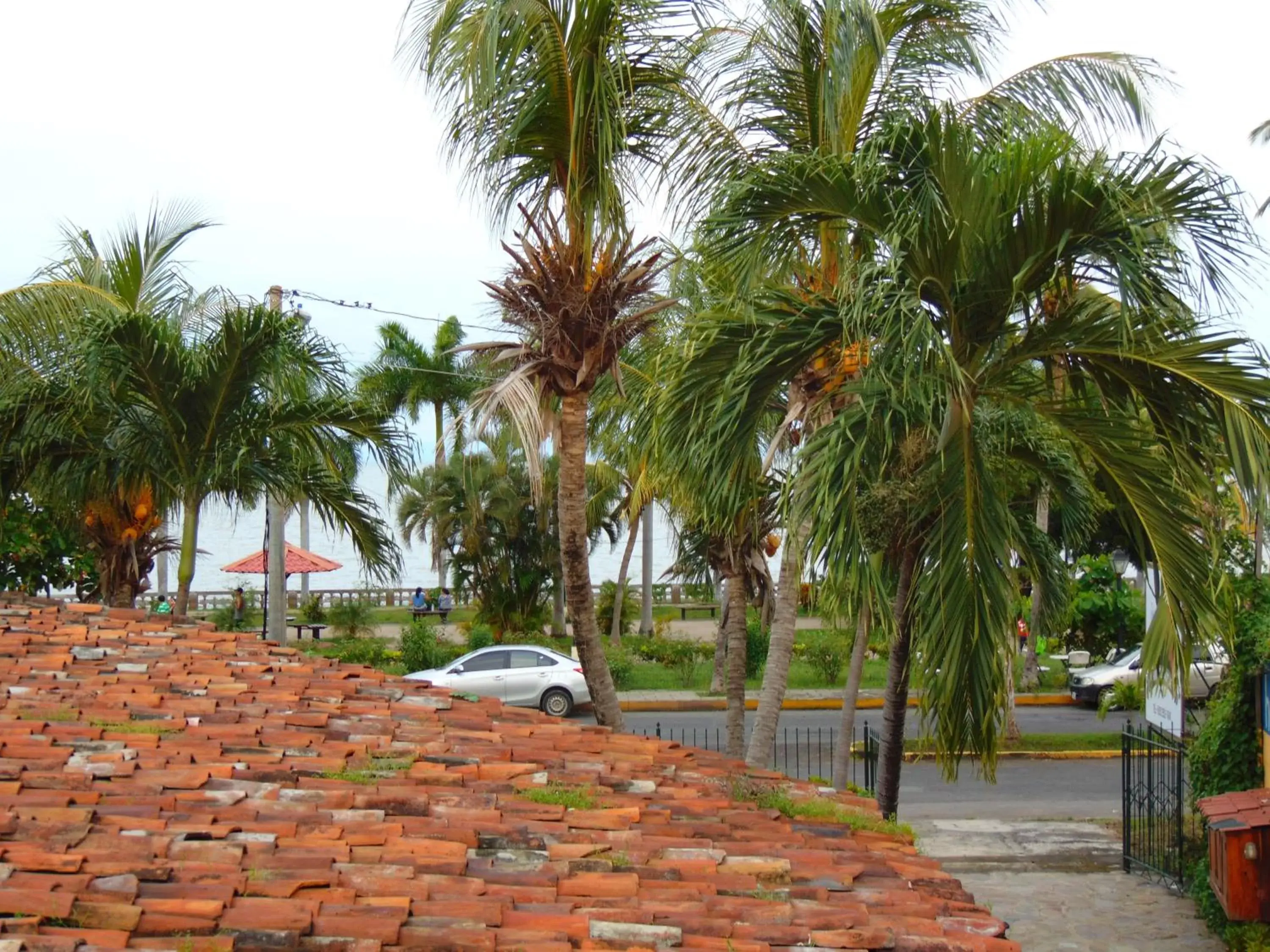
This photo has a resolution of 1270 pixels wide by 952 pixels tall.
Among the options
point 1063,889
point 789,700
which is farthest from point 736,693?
point 789,700

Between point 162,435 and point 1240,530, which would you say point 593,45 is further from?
point 1240,530

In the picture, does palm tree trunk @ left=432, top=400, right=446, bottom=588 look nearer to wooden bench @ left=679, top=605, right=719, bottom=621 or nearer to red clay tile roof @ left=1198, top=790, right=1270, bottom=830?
wooden bench @ left=679, top=605, right=719, bottom=621

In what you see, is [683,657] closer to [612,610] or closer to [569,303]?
[612,610]

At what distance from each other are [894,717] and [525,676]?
→ 1289cm

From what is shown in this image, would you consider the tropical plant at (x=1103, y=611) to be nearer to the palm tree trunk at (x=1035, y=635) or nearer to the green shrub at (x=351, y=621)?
the palm tree trunk at (x=1035, y=635)

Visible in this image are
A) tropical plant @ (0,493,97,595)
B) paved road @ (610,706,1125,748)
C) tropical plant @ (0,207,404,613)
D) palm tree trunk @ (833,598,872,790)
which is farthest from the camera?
paved road @ (610,706,1125,748)

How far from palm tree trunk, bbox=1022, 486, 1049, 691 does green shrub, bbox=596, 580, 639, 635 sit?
35.9 feet

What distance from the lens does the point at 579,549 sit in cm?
951

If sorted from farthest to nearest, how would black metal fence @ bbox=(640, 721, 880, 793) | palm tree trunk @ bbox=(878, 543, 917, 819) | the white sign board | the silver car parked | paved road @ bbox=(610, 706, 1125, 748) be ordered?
1. the silver car parked
2. paved road @ bbox=(610, 706, 1125, 748)
3. black metal fence @ bbox=(640, 721, 880, 793)
4. the white sign board
5. palm tree trunk @ bbox=(878, 543, 917, 819)

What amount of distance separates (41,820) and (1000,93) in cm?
814

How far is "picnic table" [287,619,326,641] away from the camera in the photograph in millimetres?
30781

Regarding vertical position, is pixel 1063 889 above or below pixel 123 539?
below

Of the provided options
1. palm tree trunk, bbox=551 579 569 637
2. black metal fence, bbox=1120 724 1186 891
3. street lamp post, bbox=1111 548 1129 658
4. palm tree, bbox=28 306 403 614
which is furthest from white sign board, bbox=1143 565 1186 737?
palm tree trunk, bbox=551 579 569 637

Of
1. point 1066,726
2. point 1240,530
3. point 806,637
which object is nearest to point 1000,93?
point 1240,530
